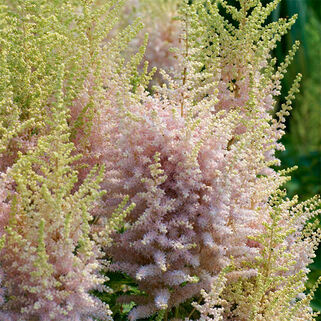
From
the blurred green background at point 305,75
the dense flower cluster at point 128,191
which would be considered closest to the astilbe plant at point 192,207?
the dense flower cluster at point 128,191

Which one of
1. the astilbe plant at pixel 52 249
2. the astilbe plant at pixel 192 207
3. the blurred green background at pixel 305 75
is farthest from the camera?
the blurred green background at pixel 305 75

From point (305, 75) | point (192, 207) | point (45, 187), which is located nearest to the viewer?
point (45, 187)

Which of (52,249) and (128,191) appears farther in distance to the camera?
(128,191)

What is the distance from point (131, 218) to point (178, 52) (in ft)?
1.05

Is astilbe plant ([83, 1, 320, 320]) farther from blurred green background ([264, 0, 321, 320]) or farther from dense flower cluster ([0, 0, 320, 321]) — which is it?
blurred green background ([264, 0, 321, 320])

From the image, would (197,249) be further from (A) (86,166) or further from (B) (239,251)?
(A) (86,166)

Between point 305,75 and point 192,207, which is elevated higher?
point 192,207

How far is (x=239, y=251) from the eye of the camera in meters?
1.04

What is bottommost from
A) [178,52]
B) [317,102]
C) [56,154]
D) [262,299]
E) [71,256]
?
[317,102]

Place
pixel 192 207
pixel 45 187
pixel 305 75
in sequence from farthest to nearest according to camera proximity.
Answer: pixel 305 75 < pixel 192 207 < pixel 45 187

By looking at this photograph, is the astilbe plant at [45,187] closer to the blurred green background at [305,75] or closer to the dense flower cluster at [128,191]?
the dense flower cluster at [128,191]

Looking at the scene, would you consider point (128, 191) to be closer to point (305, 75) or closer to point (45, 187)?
point (45, 187)

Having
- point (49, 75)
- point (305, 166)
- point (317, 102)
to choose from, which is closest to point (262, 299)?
point (49, 75)

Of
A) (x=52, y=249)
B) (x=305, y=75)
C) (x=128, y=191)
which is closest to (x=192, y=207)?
(x=128, y=191)
